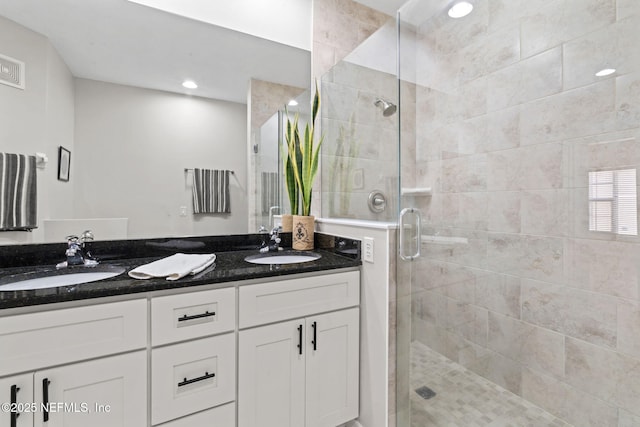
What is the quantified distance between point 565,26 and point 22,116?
102 inches

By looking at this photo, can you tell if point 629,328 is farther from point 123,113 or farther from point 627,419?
point 123,113

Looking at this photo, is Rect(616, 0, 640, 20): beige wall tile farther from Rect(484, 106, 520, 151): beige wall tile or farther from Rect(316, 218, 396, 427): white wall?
Rect(316, 218, 396, 427): white wall

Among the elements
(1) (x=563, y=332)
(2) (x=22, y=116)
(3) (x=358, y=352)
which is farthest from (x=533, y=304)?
(2) (x=22, y=116)

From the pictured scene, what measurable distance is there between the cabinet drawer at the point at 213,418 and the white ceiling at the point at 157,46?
159 centimetres

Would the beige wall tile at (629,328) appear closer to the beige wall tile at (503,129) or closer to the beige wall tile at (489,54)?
the beige wall tile at (503,129)

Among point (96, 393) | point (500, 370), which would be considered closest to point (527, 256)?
point (500, 370)

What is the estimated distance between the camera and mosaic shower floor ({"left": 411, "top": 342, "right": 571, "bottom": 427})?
1500 millimetres

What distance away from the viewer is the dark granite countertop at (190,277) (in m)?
0.94

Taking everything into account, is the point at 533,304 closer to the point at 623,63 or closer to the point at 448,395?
the point at 448,395

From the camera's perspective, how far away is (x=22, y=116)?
4.33ft

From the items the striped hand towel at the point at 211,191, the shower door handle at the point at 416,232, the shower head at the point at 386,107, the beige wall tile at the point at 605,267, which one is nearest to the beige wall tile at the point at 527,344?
the beige wall tile at the point at 605,267

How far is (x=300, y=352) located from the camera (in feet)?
4.47

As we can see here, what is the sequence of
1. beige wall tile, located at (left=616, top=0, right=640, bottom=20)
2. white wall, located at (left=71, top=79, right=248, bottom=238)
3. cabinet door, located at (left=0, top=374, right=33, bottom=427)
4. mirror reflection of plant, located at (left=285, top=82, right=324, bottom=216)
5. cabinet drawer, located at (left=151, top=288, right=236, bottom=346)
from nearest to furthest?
cabinet door, located at (left=0, top=374, right=33, bottom=427)
cabinet drawer, located at (left=151, top=288, right=236, bottom=346)
beige wall tile, located at (left=616, top=0, right=640, bottom=20)
white wall, located at (left=71, top=79, right=248, bottom=238)
mirror reflection of plant, located at (left=285, top=82, right=324, bottom=216)

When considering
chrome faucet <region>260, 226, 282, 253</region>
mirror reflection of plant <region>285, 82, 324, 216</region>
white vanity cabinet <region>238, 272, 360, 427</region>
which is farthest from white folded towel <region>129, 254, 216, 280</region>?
mirror reflection of plant <region>285, 82, 324, 216</region>
